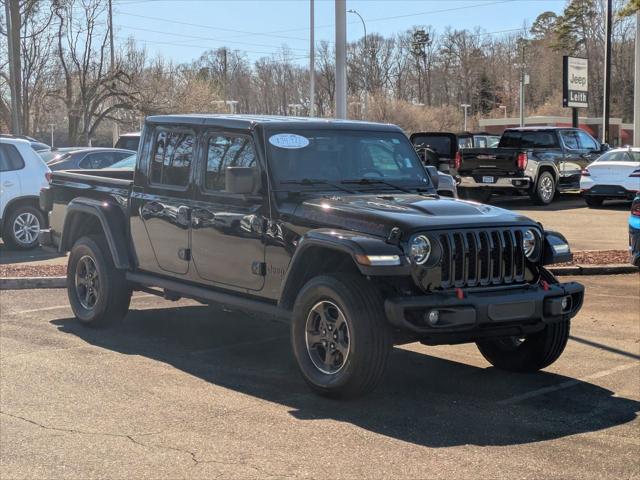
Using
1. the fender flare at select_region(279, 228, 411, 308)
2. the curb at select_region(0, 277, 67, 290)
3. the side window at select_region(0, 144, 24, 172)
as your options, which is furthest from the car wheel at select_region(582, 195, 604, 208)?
the fender flare at select_region(279, 228, 411, 308)

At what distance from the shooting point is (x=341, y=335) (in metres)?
5.78

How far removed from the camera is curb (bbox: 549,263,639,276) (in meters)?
11.4

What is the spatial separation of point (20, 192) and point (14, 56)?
20548mm

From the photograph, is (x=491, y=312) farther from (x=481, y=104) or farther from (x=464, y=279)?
(x=481, y=104)

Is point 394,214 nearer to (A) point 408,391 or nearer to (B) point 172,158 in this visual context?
(A) point 408,391

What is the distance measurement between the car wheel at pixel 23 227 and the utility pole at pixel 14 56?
18.5 m

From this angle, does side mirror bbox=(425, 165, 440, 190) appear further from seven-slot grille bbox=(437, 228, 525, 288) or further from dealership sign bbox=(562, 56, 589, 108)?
dealership sign bbox=(562, 56, 589, 108)

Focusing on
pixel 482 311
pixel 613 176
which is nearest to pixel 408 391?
pixel 482 311

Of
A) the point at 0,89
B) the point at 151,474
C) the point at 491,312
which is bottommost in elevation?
the point at 151,474

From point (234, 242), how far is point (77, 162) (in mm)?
12176

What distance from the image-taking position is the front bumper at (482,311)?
5441mm

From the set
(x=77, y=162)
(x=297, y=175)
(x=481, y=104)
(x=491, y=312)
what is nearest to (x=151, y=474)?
(x=491, y=312)

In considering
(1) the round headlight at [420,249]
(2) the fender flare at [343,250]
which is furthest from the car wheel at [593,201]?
(1) the round headlight at [420,249]

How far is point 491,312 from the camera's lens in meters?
5.60
